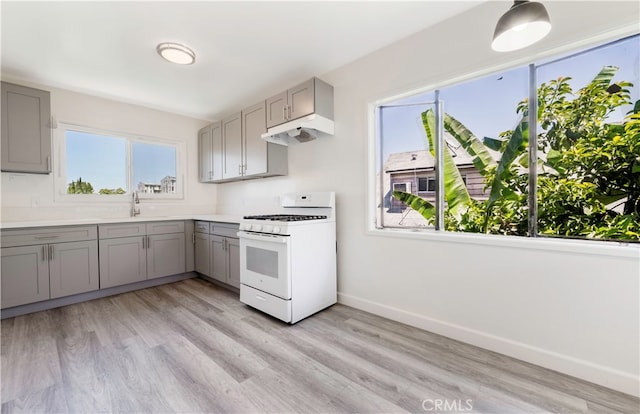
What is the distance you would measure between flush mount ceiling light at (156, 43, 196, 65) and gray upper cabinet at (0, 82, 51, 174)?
169 centimetres

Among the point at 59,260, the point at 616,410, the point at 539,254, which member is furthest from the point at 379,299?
the point at 59,260

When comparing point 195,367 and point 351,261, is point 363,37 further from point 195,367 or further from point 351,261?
point 195,367

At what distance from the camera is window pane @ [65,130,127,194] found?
3.38 meters

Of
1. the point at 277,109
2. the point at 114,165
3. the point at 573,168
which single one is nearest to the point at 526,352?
the point at 573,168

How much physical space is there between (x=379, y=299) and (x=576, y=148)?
6.33ft

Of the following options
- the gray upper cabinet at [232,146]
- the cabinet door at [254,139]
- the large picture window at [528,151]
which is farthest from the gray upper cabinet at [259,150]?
the large picture window at [528,151]

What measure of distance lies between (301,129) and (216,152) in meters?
1.95

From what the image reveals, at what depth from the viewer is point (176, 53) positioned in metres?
2.46

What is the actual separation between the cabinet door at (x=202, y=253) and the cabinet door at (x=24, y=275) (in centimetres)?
153

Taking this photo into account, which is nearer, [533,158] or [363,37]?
[533,158]

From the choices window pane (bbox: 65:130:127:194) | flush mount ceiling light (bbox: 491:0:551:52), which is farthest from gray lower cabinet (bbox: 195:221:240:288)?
flush mount ceiling light (bbox: 491:0:551:52)

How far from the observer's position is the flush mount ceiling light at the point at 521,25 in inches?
50.1

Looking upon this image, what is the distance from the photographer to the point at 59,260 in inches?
110

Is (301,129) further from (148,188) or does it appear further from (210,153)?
(148,188)
